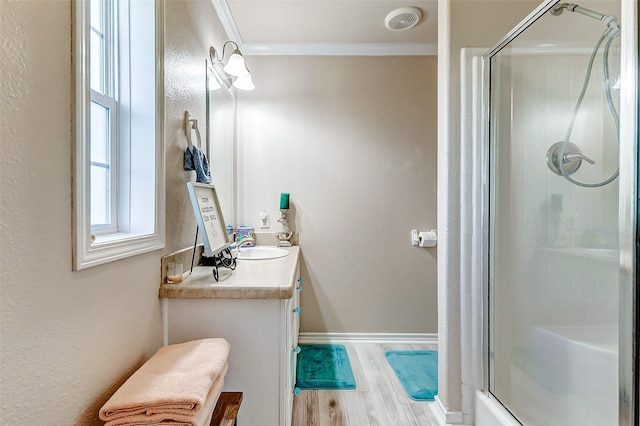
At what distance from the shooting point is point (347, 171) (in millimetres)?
2346

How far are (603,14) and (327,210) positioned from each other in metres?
1.84

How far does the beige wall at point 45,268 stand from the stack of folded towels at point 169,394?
0.10m

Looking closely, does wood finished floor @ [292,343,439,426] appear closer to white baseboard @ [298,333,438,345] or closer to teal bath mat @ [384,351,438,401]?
teal bath mat @ [384,351,438,401]

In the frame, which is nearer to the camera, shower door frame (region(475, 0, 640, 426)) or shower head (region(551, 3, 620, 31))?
shower door frame (region(475, 0, 640, 426))

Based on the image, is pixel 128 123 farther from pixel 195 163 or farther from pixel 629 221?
pixel 629 221

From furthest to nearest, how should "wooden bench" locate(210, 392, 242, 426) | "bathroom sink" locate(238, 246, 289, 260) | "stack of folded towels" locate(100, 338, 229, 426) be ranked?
"bathroom sink" locate(238, 246, 289, 260) → "wooden bench" locate(210, 392, 242, 426) → "stack of folded towels" locate(100, 338, 229, 426)

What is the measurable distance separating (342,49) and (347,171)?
3.41 ft

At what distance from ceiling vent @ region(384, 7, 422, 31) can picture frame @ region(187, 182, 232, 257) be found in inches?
70.2

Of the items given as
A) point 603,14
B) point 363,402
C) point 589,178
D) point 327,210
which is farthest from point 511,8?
point 363,402

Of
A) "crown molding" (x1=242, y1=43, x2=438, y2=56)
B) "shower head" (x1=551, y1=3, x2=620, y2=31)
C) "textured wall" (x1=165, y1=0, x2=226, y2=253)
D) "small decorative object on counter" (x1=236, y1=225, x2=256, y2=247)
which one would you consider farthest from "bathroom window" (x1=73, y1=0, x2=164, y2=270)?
"shower head" (x1=551, y1=3, x2=620, y2=31)

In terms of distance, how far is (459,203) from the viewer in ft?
4.74

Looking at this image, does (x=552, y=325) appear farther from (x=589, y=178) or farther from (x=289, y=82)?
(x=289, y=82)

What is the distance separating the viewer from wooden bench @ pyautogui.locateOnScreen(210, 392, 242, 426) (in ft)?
3.00

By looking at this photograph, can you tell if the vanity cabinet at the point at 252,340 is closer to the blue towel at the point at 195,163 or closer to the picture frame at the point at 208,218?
the picture frame at the point at 208,218
